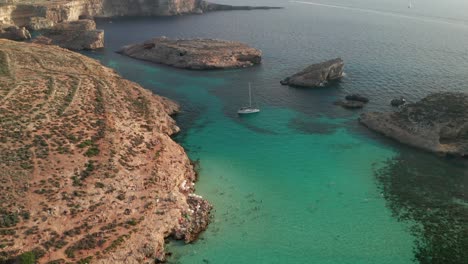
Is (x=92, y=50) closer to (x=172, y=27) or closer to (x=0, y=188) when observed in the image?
(x=172, y=27)

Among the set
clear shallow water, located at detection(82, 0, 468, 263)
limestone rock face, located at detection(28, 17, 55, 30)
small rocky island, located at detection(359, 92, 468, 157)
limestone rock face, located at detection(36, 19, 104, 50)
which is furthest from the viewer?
limestone rock face, located at detection(28, 17, 55, 30)

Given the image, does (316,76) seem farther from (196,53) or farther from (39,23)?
(39,23)

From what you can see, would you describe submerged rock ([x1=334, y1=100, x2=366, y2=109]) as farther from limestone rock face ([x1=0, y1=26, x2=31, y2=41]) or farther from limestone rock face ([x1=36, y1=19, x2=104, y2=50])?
limestone rock face ([x1=0, y1=26, x2=31, y2=41])

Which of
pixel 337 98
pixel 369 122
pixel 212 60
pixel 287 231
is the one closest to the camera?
pixel 287 231

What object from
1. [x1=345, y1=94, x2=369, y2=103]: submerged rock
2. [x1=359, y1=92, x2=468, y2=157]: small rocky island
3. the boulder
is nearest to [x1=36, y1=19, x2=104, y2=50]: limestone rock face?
the boulder

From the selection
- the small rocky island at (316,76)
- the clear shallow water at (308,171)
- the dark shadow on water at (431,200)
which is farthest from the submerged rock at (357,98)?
the dark shadow on water at (431,200)

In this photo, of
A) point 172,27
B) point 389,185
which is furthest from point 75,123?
point 172,27
